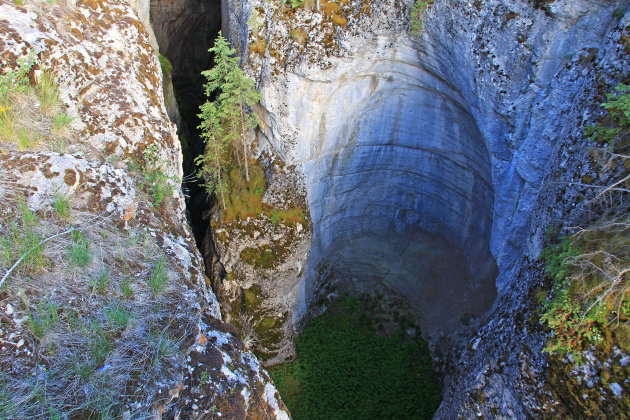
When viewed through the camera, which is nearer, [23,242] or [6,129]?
[23,242]

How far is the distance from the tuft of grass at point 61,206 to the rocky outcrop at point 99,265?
0.06 ft

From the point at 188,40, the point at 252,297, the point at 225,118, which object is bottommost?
the point at 252,297

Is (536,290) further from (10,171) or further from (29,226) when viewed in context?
(10,171)

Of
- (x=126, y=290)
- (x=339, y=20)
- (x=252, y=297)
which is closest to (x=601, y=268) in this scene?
(x=126, y=290)

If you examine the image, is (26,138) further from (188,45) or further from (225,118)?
(188,45)

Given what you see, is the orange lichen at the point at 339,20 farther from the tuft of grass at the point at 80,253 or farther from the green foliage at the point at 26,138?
the tuft of grass at the point at 80,253

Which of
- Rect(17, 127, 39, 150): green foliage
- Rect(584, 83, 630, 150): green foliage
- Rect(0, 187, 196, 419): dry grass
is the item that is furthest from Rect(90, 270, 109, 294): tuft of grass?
Rect(584, 83, 630, 150): green foliage

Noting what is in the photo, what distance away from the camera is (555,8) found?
26.8 ft

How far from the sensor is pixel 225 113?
1105 centimetres

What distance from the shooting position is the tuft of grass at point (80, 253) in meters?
5.02

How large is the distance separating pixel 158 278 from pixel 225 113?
6.83 metres

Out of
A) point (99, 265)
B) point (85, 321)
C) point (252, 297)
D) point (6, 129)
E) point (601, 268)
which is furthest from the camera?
point (252, 297)

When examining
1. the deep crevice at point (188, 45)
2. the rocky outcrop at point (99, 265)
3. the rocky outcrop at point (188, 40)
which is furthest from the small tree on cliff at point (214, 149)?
the rocky outcrop at point (188, 40)

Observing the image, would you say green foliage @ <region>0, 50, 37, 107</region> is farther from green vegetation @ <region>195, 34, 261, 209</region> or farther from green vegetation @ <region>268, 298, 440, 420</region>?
green vegetation @ <region>268, 298, 440, 420</region>
